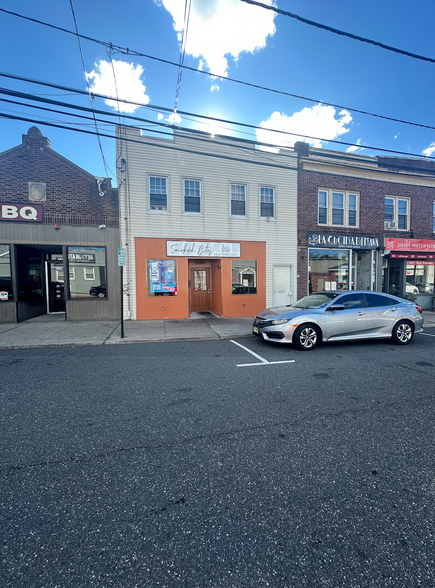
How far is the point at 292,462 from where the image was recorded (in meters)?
2.59

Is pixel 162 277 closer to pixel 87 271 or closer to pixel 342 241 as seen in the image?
pixel 87 271

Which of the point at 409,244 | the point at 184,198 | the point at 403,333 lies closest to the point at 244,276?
the point at 184,198

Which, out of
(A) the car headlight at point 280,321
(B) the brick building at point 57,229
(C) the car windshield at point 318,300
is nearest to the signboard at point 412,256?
(C) the car windshield at point 318,300

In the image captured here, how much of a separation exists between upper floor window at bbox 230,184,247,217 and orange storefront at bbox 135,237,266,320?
1.45 meters

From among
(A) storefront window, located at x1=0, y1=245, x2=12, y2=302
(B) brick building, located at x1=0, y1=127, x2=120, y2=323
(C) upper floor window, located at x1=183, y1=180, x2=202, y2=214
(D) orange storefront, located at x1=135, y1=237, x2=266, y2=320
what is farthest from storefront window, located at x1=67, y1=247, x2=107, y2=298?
(C) upper floor window, located at x1=183, y1=180, x2=202, y2=214

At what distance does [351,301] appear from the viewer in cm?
718

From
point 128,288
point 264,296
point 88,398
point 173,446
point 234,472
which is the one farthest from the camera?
point 264,296

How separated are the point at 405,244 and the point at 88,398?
16671 millimetres

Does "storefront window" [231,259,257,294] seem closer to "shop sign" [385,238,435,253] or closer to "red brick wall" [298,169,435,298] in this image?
"red brick wall" [298,169,435,298]

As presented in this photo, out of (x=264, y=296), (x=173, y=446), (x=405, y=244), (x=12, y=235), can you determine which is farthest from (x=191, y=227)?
(x=405, y=244)

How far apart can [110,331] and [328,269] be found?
10767 millimetres

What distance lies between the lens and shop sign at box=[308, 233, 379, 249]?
518 inches

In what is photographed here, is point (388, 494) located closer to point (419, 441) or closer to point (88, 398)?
point (419, 441)

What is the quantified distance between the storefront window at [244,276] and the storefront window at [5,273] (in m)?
9.06
